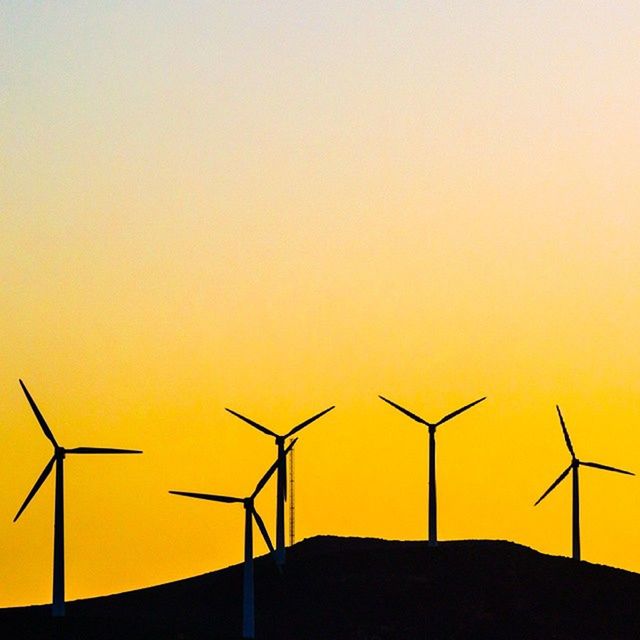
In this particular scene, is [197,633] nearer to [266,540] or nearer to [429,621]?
[266,540]

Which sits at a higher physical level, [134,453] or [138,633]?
[134,453]

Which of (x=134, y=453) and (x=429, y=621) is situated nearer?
(x=134, y=453)

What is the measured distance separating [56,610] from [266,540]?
18.0m

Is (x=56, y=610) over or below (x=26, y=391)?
below

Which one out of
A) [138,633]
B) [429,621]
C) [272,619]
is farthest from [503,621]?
[138,633]

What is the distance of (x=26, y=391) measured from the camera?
190 meters

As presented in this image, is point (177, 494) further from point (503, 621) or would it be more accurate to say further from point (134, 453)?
point (503, 621)

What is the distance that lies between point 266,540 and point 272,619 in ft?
39.3

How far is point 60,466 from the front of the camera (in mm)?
194000

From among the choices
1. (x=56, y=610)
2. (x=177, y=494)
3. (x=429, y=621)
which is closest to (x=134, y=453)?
(x=177, y=494)

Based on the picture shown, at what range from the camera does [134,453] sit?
592 ft

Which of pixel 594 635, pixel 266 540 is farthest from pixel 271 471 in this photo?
pixel 594 635

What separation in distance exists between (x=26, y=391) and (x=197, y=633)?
76.7 feet

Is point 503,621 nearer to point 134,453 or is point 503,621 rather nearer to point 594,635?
point 594,635
